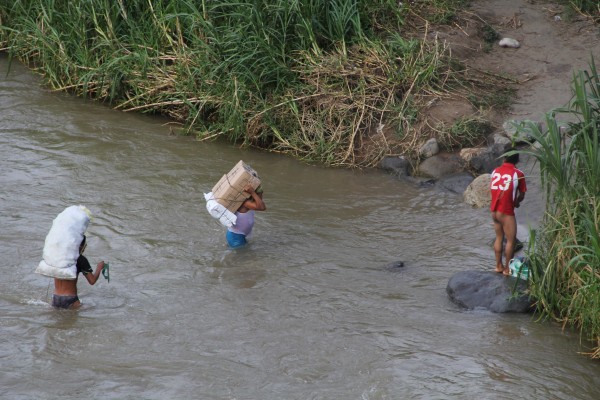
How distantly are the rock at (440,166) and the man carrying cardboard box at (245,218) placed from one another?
2.35 m

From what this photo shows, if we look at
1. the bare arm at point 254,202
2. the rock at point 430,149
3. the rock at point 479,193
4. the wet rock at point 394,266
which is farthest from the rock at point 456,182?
the bare arm at point 254,202

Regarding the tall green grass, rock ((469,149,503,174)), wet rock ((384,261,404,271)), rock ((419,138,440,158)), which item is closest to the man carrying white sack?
wet rock ((384,261,404,271))

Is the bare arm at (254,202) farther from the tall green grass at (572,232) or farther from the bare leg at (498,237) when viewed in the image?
the tall green grass at (572,232)

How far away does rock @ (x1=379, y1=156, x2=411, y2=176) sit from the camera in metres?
9.05

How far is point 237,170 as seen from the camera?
7.17m

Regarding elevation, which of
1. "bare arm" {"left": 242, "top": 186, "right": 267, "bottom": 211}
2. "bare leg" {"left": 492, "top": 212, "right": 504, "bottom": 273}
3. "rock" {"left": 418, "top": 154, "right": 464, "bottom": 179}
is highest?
"rock" {"left": 418, "top": 154, "right": 464, "bottom": 179}

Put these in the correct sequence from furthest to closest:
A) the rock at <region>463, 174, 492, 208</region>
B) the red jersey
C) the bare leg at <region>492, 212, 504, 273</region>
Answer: the rock at <region>463, 174, 492, 208</region>, the bare leg at <region>492, 212, 504, 273</region>, the red jersey

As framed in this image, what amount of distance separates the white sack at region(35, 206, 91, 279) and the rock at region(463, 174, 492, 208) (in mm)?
3839

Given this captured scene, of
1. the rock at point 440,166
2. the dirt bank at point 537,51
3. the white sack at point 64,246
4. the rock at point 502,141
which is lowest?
the white sack at point 64,246

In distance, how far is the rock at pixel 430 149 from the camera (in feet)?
29.9

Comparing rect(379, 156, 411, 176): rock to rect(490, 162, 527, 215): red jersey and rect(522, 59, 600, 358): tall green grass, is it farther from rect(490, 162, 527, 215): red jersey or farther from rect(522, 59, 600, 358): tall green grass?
rect(522, 59, 600, 358): tall green grass

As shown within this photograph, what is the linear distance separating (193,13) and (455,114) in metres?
3.25

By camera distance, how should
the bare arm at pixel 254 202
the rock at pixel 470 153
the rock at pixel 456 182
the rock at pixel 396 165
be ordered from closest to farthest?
the bare arm at pixel 254 202, the rock at pixel 456 182, the rock at pixel 470 153, the rock at pixel 396 165

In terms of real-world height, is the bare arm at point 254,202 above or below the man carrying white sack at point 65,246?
above
